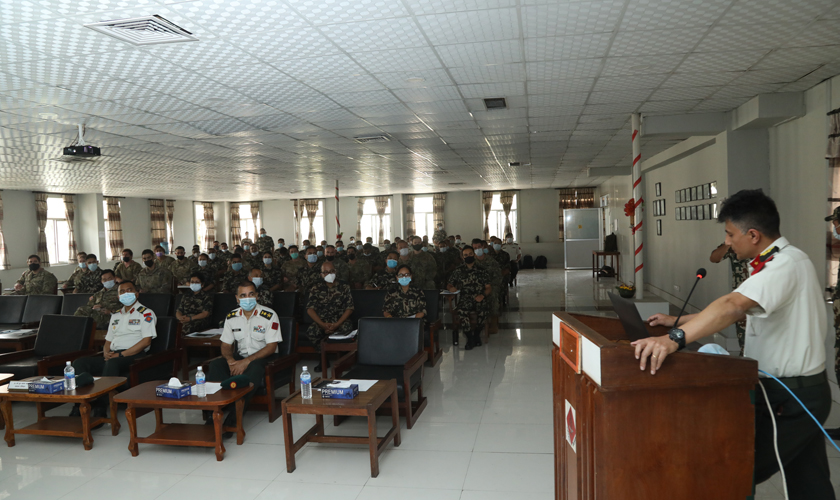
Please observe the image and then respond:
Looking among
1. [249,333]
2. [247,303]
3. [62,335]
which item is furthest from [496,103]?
[62,335]

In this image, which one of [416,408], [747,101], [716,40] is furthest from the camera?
[747,101]

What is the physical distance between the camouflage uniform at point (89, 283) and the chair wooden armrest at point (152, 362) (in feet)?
16.2

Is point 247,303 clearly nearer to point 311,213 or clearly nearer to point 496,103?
point 496,103

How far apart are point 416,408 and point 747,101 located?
5220 mm

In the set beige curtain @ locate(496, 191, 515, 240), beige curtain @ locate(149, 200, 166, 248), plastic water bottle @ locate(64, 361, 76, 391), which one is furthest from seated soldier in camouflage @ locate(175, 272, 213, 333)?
beige curtain @ locate(496, 191, 515, 240)

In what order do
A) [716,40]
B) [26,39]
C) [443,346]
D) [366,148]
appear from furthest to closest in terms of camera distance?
1. [366,148]
2. [443,346]
3. [716,40]
4. [26,39]

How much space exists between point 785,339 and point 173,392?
12.7 ft

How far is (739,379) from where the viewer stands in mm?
1723

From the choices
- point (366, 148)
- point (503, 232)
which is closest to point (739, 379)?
point (366, 148)

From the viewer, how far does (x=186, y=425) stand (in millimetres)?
4266

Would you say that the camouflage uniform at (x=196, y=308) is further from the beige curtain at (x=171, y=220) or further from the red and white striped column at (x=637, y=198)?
the beige curtain at (x=171, y=220)

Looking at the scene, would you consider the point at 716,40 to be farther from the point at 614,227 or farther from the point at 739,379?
the point at 614,227

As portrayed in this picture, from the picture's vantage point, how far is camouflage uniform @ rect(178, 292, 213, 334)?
6.72 m

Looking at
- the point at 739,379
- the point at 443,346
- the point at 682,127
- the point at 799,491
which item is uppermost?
the point at 682,127
